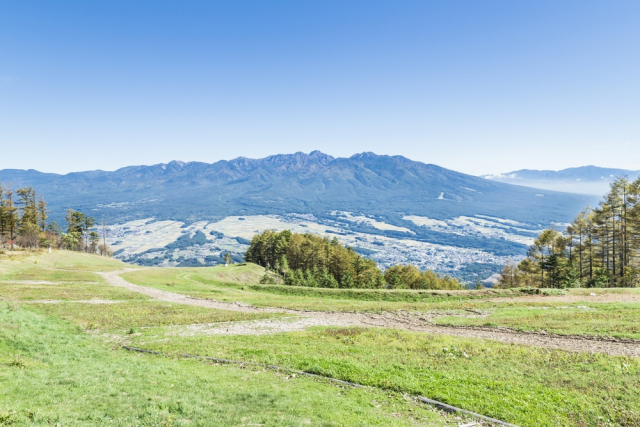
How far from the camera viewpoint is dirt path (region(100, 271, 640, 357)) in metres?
18.9

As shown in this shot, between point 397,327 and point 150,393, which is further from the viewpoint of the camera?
point 397,327

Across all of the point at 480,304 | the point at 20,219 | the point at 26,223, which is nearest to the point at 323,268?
the point at 480,304

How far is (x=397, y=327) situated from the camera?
86.7 feet

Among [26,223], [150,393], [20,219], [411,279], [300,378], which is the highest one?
[20,219]

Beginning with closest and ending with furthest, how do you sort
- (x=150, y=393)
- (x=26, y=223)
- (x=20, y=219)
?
(x=150, y=393), (x=26, y=223), (x=20, y=219)

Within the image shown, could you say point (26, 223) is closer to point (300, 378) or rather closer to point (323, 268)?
point (323, 268)

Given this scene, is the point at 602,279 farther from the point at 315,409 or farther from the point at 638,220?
the point at 315,409

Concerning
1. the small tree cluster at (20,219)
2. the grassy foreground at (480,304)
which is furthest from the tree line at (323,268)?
the small tree cluster at (20,219)

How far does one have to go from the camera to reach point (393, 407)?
1184 cm

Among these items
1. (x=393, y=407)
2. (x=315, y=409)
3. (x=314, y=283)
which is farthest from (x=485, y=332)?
(x=314, y=283)

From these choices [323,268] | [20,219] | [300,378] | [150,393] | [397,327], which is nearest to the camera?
[150,393]

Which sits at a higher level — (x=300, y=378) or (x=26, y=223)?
(x=26, y=223)

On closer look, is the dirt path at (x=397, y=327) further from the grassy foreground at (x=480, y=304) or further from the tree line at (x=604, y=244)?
the tree line at (x=604, y=244)

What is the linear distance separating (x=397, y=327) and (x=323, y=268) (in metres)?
56.0
